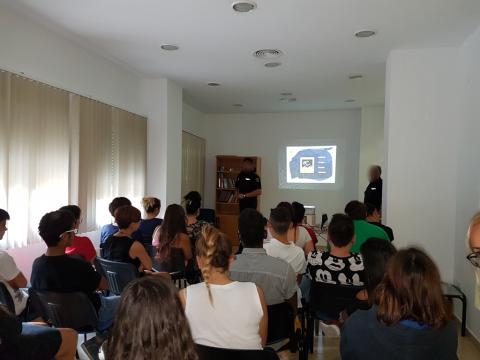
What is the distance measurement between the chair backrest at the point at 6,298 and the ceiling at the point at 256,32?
2.32m

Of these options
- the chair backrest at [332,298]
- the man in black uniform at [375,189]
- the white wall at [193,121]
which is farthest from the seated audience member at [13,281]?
the white wall at [193,121]

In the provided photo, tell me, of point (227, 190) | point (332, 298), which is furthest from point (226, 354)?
point (227, 190)

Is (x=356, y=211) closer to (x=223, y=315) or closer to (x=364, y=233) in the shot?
(x=364, y=233)

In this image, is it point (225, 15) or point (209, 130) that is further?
point (209, 130)

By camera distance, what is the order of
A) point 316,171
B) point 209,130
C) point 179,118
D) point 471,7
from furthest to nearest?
point 209,130 < point 316,171 < point 179,118 < point 471,7

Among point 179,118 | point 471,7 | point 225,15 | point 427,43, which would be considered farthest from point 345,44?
point 179,118

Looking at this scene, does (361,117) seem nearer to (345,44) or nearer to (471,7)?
(345,44)

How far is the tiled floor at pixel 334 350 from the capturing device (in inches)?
122

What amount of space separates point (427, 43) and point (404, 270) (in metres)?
3.46

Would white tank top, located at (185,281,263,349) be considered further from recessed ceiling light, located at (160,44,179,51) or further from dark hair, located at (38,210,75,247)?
recessed ceiling light, located at (160,44,179,51)

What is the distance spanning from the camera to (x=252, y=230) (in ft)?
7.59

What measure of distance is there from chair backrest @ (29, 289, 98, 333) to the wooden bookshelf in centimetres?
564

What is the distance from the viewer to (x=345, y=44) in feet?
13.1

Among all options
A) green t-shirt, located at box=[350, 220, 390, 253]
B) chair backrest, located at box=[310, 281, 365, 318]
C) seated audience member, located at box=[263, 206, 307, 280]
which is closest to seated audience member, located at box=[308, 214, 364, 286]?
chair backrest, located at box=[310, 281, 365, 318]
